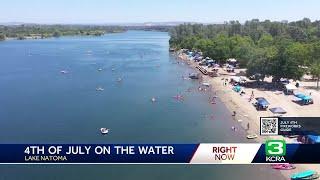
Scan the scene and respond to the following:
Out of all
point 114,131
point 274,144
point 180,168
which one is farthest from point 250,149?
point 114,131

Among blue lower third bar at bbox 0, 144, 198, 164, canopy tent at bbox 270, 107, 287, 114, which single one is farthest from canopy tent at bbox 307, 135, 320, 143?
blue lower third bar at bbox 0, 144, 198, 164

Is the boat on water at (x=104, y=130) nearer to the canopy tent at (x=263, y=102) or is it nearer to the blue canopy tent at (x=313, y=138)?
the canopy tent at (x=263, y=102)

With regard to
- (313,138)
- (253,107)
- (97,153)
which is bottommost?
(253,107)

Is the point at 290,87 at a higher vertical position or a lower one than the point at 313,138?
higher

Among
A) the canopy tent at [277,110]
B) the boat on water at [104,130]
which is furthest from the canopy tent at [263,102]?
the boat on water at [104,130]

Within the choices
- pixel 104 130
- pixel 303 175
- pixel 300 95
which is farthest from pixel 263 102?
pixel 303 175

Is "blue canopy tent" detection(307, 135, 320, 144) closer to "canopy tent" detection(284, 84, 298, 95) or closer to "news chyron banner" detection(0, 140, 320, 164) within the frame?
"news chyron banner" detection(0, 140, 320, 164)

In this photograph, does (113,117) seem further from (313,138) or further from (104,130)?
(313,138)
